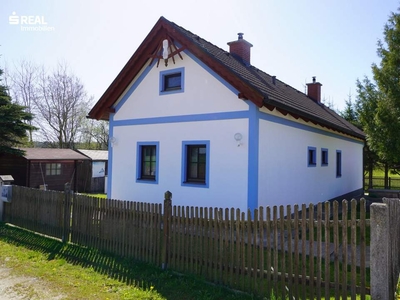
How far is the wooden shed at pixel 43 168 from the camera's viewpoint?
18.6 metres

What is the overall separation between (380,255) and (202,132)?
6256mm

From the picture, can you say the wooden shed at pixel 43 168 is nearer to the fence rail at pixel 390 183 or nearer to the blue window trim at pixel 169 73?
the blue window trim at pixel 169 73

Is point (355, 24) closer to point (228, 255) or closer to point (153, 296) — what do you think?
point (228, 255)

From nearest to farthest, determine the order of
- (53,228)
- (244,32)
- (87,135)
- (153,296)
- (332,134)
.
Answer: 1. (153,296)
2. (53,228)
3. (244,32)
4. (332,134)
5. (87,135)

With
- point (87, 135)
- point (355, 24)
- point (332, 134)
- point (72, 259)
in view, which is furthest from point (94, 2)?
point (87, 135)

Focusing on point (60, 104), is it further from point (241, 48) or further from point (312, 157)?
point (312, 157)

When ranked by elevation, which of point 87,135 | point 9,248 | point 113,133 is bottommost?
point 9,248

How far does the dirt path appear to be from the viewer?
4488 millimetres

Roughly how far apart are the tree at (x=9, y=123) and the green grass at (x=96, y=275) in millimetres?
12565

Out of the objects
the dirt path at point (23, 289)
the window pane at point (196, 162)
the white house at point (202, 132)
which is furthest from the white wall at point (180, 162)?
the dirt path at point (23, 289)

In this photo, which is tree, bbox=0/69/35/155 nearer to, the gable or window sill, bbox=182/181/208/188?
the gable

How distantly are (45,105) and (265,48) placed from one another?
88.8 feet

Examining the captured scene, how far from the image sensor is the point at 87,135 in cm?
3641

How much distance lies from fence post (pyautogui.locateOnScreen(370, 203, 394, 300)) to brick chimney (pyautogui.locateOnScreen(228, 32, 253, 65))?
407 inches
